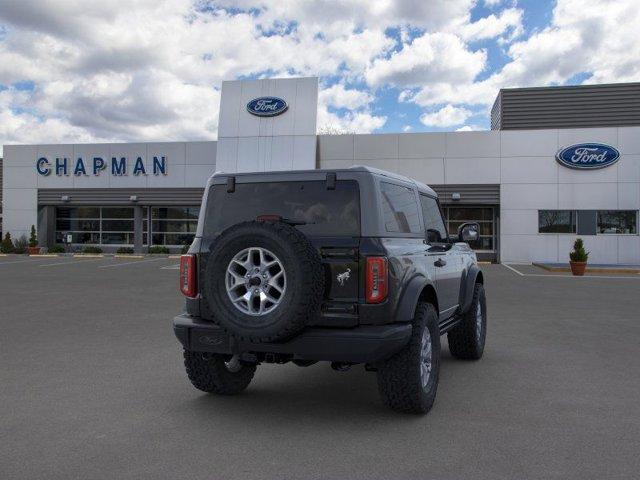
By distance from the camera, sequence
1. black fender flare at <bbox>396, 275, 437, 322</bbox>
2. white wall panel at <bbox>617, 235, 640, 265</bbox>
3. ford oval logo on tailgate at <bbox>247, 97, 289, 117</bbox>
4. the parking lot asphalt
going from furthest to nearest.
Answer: ford oval logo on tailgate at <bbox>247, 97, 289, 117</bbox>
white wall panel at <bbox>617, 235, 640, 265</bbox>
black fender flare at <bbox>396, 275, 437, 322</bbox>
the parking lot asphalt

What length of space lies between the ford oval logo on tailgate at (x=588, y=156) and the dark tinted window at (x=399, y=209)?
2397 centimetres

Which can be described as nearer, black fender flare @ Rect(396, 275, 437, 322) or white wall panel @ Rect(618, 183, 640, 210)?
black fender flare @ Rect(396, 275, 437, 322)

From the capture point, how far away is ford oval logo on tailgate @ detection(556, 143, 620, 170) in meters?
27.0

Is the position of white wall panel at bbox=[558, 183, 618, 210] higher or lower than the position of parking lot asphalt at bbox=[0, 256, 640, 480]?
higher

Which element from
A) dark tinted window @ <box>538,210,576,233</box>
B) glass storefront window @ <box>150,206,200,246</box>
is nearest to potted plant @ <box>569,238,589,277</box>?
dark tinted window @ <box>538,210,576,233</box>

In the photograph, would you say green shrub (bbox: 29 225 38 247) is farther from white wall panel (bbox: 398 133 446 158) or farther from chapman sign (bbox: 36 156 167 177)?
white wall panel (bbox: 398 133 446 158)

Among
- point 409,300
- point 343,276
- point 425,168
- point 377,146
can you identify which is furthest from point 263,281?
point 377,146

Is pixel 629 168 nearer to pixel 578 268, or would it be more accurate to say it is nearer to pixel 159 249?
pixel 578 268

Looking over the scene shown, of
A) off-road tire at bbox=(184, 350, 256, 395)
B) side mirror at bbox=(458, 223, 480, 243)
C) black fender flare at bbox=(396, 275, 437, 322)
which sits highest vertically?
side mirror at bbox=(458, 223, 480, 243)

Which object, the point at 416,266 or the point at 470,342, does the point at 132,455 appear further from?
the point at 470,342

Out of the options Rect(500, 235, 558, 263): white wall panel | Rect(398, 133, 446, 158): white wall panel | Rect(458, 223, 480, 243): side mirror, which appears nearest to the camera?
Rect(458, 223, 480, 243): side mirror

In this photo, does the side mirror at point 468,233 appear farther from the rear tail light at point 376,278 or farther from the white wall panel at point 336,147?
the white wall panel at point 336,147

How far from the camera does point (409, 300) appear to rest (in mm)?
4625

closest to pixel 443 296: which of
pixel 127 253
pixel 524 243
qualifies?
pixel 524 243
